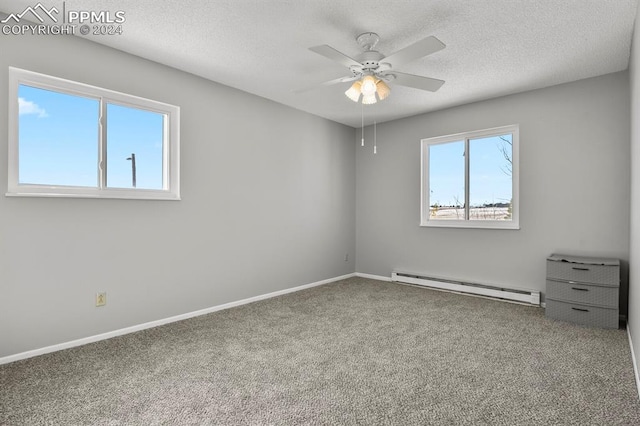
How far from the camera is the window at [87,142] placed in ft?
8.28

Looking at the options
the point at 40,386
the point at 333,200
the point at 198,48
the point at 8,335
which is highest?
the point at 198,48

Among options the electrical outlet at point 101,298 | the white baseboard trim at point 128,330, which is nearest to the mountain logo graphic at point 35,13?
the electrical outlet at point 101,298

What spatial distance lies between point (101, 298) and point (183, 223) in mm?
964

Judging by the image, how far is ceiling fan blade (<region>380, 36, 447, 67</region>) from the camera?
219 cm

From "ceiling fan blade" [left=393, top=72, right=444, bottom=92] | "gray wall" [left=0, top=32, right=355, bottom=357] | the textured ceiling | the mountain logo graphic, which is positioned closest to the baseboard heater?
"gray wall" [left=0, top=32, right=355, bottom=357]

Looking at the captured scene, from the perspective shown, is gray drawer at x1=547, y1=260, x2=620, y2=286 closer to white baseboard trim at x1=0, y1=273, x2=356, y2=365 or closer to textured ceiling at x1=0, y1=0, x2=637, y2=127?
textured ceiling at x1=0, y1=0, x2=637, y2=127

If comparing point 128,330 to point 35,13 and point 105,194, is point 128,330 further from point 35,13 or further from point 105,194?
point 35,13

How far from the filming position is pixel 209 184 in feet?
12.0

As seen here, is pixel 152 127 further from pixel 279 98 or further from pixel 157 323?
pixel 157 323

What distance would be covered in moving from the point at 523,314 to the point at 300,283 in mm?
2692

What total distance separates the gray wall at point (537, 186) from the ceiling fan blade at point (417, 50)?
2333 mm

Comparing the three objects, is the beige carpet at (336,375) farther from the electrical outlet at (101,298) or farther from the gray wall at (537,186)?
the gray wall at (537,186)

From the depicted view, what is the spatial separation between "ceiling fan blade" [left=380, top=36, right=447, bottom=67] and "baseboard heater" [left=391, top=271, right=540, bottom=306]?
3.05 meters

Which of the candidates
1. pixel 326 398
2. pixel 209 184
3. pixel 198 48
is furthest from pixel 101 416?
pixel 198 48
